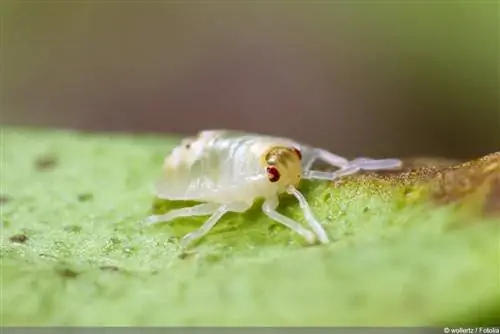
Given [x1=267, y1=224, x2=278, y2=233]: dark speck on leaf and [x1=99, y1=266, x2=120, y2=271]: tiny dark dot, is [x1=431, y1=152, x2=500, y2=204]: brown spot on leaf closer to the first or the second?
[x1=267, y1=224, x2=278, y2=233]: dark speck on leaf

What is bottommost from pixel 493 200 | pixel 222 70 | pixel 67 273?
pixel 67 273

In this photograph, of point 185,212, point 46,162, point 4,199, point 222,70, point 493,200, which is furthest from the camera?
point 222,70

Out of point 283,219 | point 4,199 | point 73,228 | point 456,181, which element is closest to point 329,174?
point 283,219

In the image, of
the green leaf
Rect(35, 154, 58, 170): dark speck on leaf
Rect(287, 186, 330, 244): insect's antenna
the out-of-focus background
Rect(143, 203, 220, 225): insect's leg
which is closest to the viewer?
the green leaf

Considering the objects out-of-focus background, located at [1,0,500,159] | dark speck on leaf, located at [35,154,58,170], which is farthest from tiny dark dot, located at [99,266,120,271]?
out-of-focus background, located at [1,0,500,159]

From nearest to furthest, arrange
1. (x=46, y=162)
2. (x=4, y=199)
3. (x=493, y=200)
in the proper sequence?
(x=493, y=200) → (x=4, y=199) → (x=46, y=162)

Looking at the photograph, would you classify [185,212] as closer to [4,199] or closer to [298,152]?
[298,152]

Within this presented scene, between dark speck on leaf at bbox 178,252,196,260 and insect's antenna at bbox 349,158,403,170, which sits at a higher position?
insect's antenna at bbox 349,158,403,170

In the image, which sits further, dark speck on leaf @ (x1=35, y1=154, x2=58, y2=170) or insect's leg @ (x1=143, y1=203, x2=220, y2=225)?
dark speck on leaf @ (x1=35, y1=154, x2=58, y2=170)
